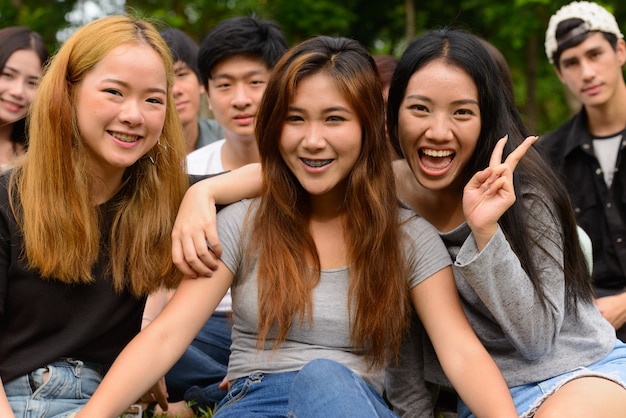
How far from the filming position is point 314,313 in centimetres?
292

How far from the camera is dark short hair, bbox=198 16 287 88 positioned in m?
4.66

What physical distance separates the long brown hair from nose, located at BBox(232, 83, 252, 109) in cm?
160

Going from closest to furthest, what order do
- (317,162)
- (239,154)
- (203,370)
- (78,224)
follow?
1. (78,224)
2. (317,162)
3. (203,370)
4. (239,154)

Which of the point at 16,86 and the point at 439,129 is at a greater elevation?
the point at 16,86

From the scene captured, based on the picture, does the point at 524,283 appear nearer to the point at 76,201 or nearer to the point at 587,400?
the point at 587,400

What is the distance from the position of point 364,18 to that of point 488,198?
1256 cm

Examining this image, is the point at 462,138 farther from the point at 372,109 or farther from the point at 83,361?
the point at 83,361

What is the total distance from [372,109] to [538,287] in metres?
0.87

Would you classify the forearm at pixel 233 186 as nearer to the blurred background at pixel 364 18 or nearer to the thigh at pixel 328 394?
the thigh at pixel 328 394

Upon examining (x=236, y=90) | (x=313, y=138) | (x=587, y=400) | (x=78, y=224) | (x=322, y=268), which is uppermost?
(x=236, y=90)

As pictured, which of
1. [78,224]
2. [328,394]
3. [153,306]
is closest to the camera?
[328,394]

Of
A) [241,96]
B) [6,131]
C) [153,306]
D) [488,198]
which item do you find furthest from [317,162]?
[6,131]

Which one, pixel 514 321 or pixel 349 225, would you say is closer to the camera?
pixel 514 321

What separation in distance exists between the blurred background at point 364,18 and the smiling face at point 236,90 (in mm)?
7880
